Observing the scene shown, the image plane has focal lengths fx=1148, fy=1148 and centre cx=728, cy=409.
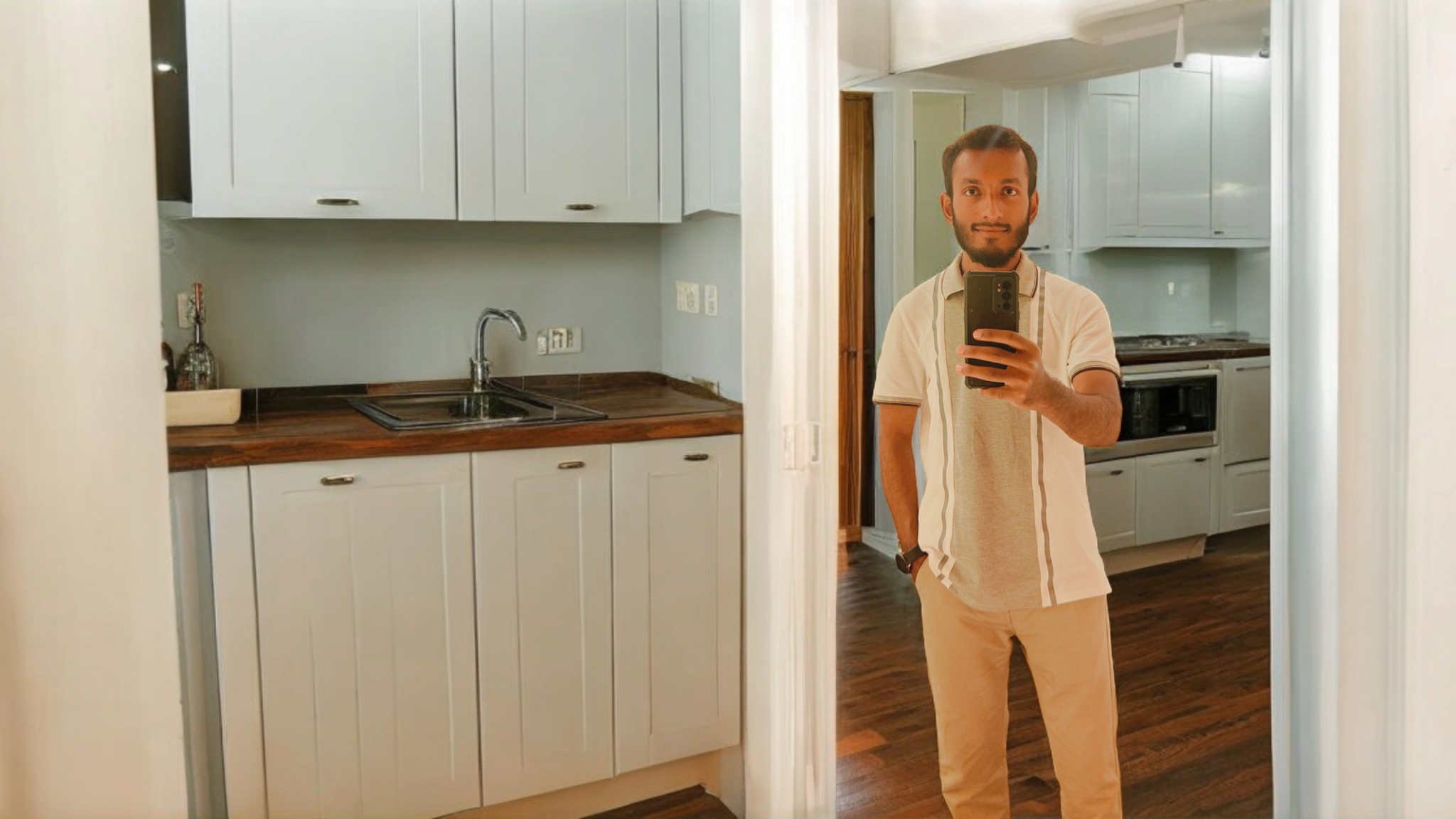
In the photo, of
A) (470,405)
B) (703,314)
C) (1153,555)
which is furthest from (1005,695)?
(470,405)

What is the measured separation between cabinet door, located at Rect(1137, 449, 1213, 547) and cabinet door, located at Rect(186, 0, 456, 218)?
5.65 ft

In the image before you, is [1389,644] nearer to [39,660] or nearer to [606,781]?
[606,781]

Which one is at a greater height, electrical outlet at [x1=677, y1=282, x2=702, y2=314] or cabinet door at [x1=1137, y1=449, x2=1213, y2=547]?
electrical outlet at [x1=677, y1=282, x2=702, y2=314]

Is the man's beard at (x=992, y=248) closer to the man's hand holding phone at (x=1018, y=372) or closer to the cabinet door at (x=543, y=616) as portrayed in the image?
the man's hand holding phone at (x=1018, y=372)

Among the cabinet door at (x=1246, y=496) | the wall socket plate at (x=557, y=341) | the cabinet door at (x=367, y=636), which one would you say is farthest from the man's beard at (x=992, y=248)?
the wall socket plate at (x=557, y=341)

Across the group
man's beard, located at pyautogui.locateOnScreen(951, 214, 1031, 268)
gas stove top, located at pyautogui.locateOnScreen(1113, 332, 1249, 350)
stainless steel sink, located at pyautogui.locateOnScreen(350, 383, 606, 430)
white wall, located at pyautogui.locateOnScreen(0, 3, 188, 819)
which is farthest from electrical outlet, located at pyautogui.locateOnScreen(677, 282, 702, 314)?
white wall, located at pyautogui.locateOnScreen(0, 3, 188, 819)

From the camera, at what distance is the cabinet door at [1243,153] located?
178 cm

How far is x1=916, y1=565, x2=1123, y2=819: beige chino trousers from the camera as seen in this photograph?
5.79 ft

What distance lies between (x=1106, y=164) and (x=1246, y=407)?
1.57ft

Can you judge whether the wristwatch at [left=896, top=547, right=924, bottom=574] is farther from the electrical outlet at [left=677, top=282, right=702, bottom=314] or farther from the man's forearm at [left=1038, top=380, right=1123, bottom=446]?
the electrical outlet at [left=677, top=282, right=702, bottom=314]

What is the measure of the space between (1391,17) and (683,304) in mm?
1826

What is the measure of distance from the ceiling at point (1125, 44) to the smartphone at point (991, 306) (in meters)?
0.29

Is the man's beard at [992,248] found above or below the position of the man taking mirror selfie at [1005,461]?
above

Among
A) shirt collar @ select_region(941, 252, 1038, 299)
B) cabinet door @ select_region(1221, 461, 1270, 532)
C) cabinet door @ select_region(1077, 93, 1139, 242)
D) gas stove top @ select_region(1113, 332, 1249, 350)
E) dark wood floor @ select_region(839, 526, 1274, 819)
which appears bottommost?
dark wood floor @ select_region(839, 526, 1274, 819)
